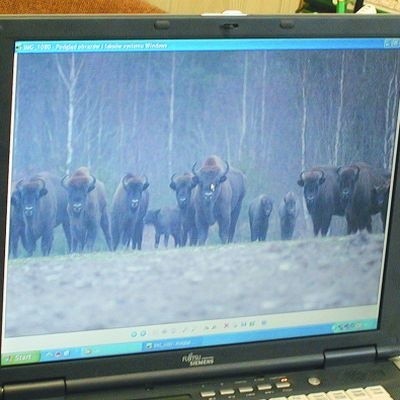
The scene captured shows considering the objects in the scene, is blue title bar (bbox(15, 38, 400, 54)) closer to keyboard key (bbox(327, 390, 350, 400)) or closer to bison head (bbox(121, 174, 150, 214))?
bison head (bbox(121, 174, 150, 214))

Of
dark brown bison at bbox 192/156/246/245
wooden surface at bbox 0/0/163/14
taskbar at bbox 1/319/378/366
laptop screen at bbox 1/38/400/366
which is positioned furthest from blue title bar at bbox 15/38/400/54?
wooden surface at bbox 0/0/163/14

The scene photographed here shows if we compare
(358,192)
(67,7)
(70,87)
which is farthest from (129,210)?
(67,7)

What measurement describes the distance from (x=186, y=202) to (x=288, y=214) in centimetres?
10

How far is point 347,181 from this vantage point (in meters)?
0.87

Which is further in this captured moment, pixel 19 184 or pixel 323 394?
pixel 323 394

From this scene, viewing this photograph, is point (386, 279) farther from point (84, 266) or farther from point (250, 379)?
point (84, 266)

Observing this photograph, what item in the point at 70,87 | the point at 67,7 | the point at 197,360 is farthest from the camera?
the point at 67,7

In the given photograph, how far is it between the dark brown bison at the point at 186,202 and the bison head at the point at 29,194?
0.12 m

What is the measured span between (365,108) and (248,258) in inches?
7.2

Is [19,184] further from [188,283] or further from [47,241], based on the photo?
[188,283]

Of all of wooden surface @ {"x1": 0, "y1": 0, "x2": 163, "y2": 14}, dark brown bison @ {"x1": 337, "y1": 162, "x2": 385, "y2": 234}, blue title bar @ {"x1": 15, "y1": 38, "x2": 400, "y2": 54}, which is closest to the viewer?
blue title bar @ {"x1": 15, "y1": 38, "x2": 400, "y2": 54}

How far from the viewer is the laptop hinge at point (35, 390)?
0.83m

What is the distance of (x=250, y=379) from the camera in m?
0.90

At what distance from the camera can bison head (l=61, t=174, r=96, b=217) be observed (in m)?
0.79
